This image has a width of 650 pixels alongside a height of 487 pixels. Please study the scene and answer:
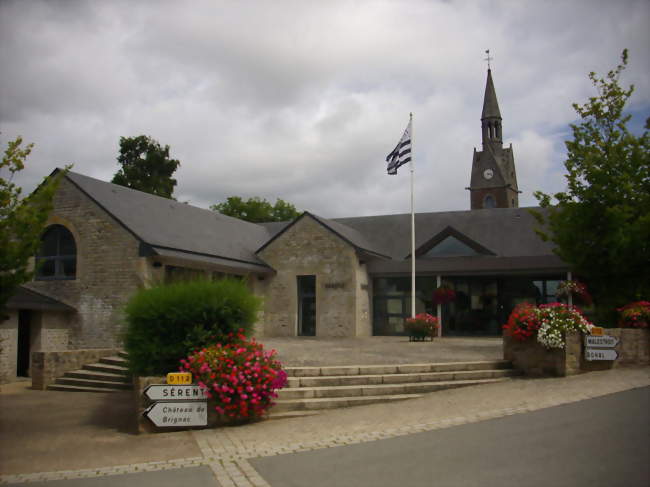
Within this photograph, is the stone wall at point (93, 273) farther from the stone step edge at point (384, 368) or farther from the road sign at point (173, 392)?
the road sign at point (173, 392)

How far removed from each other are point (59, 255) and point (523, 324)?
15.1 m

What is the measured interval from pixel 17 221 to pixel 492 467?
672 cm

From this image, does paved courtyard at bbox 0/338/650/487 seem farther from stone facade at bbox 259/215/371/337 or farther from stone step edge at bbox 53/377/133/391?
stone facade at bbox 259/215/371/337

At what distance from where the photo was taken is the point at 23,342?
17.9 metres

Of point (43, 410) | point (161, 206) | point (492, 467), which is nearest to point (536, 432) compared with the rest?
point (492, 467)

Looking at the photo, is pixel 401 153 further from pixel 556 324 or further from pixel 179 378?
pixel 179 378

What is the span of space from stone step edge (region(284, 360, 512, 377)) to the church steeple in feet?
142

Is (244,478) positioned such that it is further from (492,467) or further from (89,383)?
(89,383)

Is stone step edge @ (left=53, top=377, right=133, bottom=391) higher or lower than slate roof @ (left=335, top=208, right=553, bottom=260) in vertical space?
lower

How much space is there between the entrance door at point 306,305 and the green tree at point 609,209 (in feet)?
35.3

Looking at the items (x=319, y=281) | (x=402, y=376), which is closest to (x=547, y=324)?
(x=402, y=376)

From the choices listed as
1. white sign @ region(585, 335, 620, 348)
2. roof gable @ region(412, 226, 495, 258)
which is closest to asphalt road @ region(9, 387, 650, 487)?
white sign @ region(585, 335, 620, 348)

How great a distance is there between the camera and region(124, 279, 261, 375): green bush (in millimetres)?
9719

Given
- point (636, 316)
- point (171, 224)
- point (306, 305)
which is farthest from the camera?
point (306, 305)
